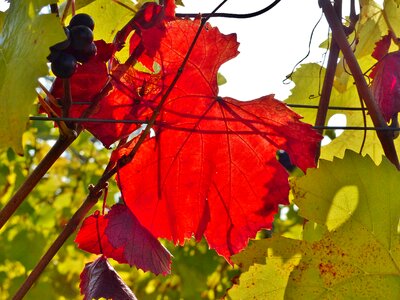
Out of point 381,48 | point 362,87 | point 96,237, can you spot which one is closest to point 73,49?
point 96,237

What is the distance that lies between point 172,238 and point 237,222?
7 cm

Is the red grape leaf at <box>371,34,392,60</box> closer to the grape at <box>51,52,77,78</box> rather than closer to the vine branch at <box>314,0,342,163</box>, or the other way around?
the vine branch at <box>314,0,342,163</box>

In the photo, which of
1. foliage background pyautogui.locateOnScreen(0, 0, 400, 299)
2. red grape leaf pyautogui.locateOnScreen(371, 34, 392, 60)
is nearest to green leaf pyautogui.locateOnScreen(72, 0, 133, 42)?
red grape leaf pyautogui.locateOnScreen(371, 34, 392, 60)

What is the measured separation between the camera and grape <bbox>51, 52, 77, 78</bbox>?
71 cm

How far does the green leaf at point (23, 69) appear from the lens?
65 cm

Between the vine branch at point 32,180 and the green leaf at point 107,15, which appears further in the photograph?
the green leaf at point 107,15

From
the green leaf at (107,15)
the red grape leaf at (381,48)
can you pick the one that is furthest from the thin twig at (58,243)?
the red grape leaf at (381,48)

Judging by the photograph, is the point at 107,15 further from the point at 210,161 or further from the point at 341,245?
the point at 341,245

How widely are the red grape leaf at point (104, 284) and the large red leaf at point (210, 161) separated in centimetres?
7

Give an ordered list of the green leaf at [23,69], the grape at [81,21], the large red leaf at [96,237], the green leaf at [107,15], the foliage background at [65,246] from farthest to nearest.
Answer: the foliage background at [65,246]
the green leaf at [107,15]
the large red leaf at [96,237]
the grape at [81,21]
the green leaf at [23,69]

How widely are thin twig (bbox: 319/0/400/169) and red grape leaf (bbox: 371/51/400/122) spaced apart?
3 cm

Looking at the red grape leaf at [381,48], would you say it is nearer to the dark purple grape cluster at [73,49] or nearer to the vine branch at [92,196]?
the vine branch at [92,196]

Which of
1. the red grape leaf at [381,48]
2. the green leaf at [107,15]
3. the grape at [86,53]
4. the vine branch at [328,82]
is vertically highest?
the red grape leaf at [381,48]

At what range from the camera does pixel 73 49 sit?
2.41ft
